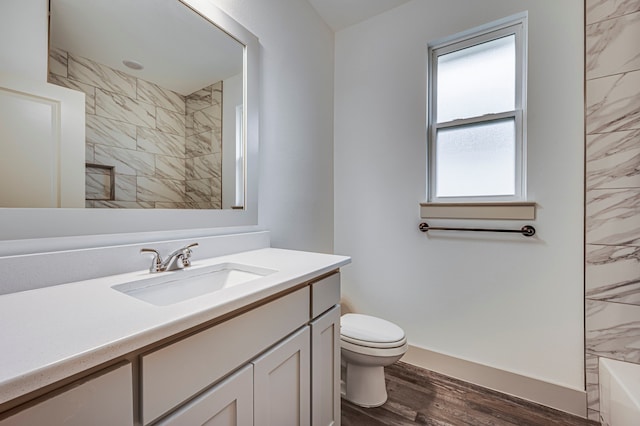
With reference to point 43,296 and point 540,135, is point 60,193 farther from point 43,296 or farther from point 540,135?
point 540,135

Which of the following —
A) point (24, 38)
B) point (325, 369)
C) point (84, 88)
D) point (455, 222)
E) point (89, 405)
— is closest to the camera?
point (89, 405)

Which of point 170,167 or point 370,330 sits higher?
point 170,167

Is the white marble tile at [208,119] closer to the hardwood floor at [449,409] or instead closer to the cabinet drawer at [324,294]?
the cabinet drawer at [324,294]

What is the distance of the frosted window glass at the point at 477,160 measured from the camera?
169cm

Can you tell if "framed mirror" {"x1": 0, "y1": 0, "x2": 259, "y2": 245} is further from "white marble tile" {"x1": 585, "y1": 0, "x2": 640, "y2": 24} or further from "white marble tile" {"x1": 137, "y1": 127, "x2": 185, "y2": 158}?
"white marble tile" {"x1": 585, "y1": 0, "x2": 640, "y2": 24}

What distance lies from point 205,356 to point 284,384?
0.36 meters

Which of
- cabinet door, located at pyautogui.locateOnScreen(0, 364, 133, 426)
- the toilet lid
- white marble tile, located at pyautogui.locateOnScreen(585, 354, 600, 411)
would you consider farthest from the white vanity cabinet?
white marble tile, located at pyautogui.locateOnScreen(585, 354, 600, 411)

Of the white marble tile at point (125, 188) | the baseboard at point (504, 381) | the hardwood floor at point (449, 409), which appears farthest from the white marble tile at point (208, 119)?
the baseboard at point (504, 381)

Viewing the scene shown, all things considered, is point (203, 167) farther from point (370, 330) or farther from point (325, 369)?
point (370, 330)

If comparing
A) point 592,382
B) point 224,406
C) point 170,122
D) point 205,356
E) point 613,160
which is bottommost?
point 592,382

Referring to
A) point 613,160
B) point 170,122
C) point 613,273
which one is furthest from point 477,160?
point 170,122

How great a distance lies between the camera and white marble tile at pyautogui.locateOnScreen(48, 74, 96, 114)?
2.74 feet

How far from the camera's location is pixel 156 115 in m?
1.08

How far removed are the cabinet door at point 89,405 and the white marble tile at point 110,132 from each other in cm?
79
